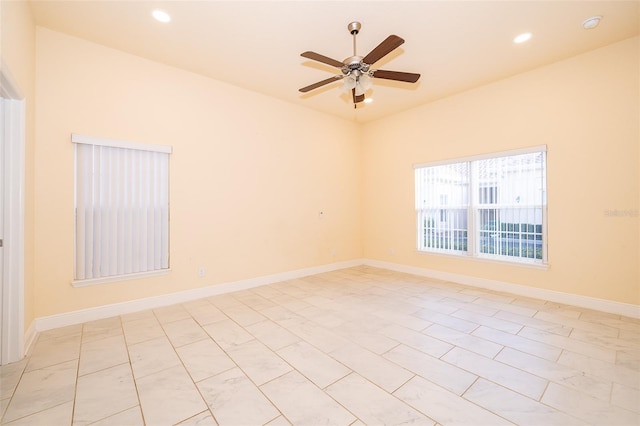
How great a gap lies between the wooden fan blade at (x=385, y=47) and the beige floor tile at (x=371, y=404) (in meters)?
2.65

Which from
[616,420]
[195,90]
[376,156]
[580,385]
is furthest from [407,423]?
[376,156]

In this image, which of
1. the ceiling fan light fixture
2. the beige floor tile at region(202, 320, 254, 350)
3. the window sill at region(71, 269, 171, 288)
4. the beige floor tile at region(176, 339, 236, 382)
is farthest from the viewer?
the window sill at region(71, 269, 171, 288)

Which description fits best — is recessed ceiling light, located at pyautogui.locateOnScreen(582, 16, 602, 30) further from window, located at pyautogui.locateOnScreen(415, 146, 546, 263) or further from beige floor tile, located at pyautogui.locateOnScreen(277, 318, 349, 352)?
beige floor tile, located at pyautogui.locateOnScreen(277, 318, 349, 352)

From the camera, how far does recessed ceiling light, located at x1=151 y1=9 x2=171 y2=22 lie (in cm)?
272

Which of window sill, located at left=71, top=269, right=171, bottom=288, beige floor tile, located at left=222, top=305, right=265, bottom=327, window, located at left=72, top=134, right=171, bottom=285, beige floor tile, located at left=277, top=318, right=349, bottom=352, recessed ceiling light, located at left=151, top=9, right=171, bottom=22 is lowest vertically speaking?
beige floor tile, located at left=277, top=318, right=349, bottom=352

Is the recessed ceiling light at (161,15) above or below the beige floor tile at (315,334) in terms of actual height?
above

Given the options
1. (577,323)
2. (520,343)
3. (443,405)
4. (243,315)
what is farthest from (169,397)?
(577,323)

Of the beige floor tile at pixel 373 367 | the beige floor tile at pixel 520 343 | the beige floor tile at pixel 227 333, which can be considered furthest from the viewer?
the beige floor tile at pixel 227 333

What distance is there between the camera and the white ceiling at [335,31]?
8.72 ft

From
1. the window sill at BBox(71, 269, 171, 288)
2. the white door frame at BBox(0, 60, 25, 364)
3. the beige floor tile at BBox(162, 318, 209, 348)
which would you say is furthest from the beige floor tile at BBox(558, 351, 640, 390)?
the white door frame at BBox(0, 60, 25, 364)

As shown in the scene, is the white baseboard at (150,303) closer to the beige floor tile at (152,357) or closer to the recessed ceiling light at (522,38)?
the beige floor tile at (152,357)

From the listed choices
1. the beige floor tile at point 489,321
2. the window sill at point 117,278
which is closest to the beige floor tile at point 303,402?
the beige floor tile at point 489,321

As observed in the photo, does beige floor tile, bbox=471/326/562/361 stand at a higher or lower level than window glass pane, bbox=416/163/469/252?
lower

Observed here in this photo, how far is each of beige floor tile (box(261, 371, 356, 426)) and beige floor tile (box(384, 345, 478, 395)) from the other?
2.39ft
